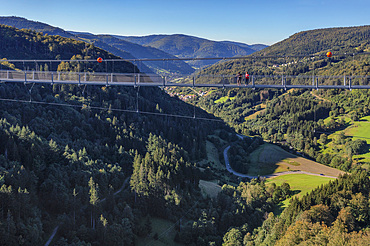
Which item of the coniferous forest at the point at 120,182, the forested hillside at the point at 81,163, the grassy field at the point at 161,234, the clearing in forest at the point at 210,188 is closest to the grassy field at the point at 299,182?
the coniferous forest at the point at 120,182

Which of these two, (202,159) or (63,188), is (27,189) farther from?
(202,159)

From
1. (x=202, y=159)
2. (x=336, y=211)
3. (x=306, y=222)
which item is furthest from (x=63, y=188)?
(x=202, y=159)

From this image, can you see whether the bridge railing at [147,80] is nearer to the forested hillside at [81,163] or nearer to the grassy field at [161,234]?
the forested hillside at [81,163]

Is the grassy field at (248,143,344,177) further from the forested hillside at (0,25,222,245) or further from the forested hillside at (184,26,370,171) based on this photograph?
the forested hillside at (0,25,222,245)

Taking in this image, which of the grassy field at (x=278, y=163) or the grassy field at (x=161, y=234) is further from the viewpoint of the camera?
the grassy field at (x=278, y=163)

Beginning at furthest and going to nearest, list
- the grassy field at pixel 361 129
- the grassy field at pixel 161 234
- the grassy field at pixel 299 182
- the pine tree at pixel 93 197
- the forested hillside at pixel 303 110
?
the forested hillside at pixel 303 110
the grassy field at pixel 361 129
the grassy field at pixel 299 182
the grassy field at pixel 161 234
the pine tree at pixel 93 197

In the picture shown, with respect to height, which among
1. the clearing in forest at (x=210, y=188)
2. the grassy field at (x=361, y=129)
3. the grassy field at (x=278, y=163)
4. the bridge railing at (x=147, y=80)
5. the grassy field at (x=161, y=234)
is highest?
the bridge railing at (x=147, y=80)

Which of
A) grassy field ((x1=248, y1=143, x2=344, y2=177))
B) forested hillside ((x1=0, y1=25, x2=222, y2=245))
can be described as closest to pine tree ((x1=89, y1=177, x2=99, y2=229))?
forested hillside ((x1=0, y1=25, x2=222, y2=245))
